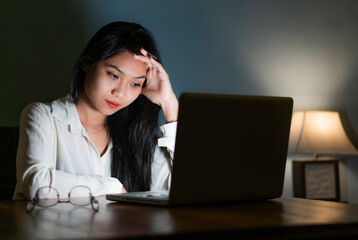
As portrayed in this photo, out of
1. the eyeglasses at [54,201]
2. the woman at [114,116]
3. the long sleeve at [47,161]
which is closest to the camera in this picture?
the eyeglasses at [54,201]

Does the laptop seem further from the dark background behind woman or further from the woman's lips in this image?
the dark background behind woman

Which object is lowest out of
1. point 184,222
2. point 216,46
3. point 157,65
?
point 184,222

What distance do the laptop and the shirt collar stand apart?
0.79 m

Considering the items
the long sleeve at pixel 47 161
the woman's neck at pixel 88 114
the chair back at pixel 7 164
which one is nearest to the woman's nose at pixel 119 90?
the woman's neck at pixel 88 114

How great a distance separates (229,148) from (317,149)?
5.31 feet

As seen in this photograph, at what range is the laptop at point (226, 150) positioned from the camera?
1.21 metres

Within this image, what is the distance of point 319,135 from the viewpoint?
2.80m

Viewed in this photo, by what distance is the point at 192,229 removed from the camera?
2.94 ft

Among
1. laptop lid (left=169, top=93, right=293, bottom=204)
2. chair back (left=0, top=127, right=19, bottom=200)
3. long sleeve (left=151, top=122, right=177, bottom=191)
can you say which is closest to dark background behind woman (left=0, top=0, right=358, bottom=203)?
chair back (left=0, top=127, right=19, bottom=200)

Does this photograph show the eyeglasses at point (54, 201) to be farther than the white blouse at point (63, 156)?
No

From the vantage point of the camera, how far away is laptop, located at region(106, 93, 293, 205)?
1205mm

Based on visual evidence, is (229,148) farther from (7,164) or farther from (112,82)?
(7,164)

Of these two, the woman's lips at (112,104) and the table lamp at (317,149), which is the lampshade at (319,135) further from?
the woman's lips at (112,104)

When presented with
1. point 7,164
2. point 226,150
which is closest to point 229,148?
point 226,150
